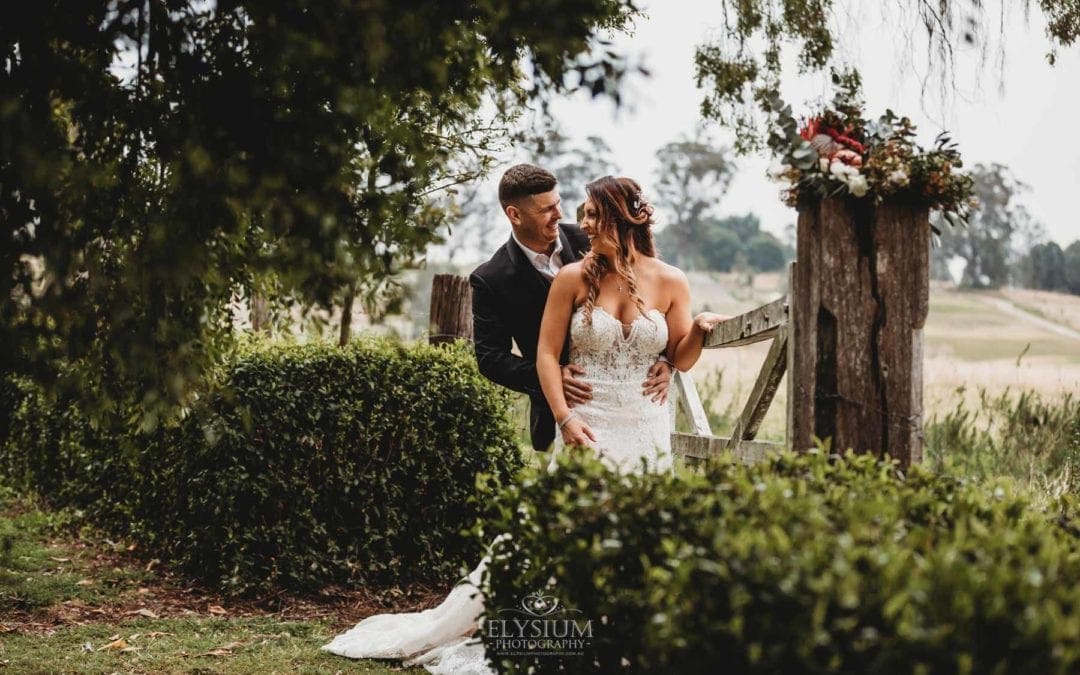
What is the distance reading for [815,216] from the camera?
3809mm

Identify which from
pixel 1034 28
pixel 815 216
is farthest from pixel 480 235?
pixel 815 216

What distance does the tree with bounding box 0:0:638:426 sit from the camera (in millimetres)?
2734

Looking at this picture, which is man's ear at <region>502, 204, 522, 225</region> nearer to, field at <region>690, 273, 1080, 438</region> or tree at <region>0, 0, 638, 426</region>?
tree at <region>0, 0, 638, 426</region>

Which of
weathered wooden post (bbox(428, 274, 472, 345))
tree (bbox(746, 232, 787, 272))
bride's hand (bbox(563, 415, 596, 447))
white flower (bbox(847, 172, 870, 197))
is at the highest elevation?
tree (bbox(746, 232, 787, 272))

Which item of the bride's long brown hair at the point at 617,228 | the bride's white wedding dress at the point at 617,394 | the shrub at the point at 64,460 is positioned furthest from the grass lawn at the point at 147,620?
the bride's long brown hair at the point at 617,228

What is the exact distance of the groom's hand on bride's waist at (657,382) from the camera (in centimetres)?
495

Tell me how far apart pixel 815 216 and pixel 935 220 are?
0.46 metres

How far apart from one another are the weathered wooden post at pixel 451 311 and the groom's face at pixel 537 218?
2083 mm

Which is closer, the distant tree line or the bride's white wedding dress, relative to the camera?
the bride's white wedding dress

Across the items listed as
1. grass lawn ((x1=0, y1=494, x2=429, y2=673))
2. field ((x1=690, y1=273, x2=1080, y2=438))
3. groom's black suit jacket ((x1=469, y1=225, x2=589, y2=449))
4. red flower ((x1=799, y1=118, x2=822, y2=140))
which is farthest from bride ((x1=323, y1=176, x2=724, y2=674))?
field ((x1=690, y1=273, x2=1080, y2=438))

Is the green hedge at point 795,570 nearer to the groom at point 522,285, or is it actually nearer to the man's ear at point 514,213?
the groom at point 522,285

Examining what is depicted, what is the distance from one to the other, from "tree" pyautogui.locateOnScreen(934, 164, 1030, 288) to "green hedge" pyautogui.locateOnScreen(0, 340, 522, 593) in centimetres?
5674

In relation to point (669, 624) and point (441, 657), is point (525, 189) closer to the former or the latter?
point (441, 657)

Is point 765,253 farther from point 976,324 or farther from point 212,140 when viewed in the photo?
point 212,140
